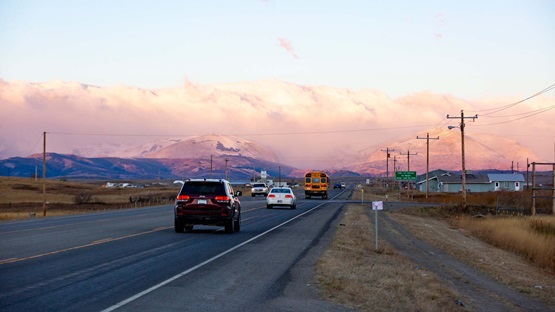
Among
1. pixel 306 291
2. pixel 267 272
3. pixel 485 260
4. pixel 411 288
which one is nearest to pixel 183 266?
pixel 267 272

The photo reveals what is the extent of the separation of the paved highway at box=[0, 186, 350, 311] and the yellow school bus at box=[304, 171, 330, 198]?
184ft

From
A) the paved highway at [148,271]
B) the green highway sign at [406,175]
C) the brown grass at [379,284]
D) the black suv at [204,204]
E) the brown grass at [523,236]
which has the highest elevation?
the green highway sign at [406,175]

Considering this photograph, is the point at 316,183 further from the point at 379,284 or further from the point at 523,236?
the point at 379,284

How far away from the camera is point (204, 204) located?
82.2 feet

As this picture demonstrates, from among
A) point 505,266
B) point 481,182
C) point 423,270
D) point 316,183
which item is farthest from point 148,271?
point 481,182

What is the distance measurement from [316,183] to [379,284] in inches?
2678

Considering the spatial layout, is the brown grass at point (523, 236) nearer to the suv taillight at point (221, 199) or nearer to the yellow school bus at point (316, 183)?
the suv taillight at point (221, 199)

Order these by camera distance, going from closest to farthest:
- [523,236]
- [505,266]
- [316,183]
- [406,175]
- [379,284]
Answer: [379,284] → [505,266] → [523,236] → [316,183] → [406,175]

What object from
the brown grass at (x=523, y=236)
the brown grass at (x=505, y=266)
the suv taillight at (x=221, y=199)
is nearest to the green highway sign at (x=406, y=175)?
the brown grass at (x=523, y=236)

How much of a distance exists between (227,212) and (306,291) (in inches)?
518

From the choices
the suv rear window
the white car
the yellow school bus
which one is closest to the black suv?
the suv rear window

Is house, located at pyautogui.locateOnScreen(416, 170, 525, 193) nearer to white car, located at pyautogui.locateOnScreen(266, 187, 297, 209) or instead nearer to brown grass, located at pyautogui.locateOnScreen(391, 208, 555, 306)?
white car, located at pyautogui.locateOnScreen(266, 187, 297, 209)

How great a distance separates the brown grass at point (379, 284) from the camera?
1160 cm

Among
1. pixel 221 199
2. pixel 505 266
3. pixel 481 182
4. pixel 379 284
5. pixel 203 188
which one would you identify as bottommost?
pixel 505 266
